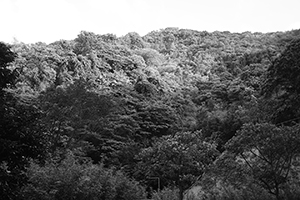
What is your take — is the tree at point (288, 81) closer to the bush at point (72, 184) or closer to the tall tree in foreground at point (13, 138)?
the bush at point (72, 184)

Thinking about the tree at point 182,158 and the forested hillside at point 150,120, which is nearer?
the forested hillside at point 150,120

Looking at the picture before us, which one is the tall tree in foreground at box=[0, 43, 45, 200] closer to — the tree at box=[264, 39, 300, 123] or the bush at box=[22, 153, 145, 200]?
the bush at box=[22, 153, 145, 200]

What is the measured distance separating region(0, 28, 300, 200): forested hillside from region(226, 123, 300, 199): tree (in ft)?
0.09

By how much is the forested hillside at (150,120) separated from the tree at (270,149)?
0.09 feet

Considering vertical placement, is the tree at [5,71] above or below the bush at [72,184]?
above

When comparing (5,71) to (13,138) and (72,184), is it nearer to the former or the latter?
(13,138)

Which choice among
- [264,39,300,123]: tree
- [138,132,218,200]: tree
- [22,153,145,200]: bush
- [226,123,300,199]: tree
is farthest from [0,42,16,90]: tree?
[264,39,300,123]: tree

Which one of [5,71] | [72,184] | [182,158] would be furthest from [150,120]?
[5,71]

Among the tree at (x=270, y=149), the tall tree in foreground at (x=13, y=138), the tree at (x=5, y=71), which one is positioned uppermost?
the tree at (x=5, y=71)

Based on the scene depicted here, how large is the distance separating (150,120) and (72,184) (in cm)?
1601

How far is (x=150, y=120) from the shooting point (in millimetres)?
25984

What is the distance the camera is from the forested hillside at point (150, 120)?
7.69 m

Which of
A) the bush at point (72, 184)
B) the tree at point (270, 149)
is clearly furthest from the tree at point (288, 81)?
the bush at point (72, 184)

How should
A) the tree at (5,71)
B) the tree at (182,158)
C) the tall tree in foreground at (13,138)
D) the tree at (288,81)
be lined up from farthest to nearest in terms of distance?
the tree at (288,81)
the tree at (182,158)
the tree at (5,71)
the tall tree in foreground at (13,138)
